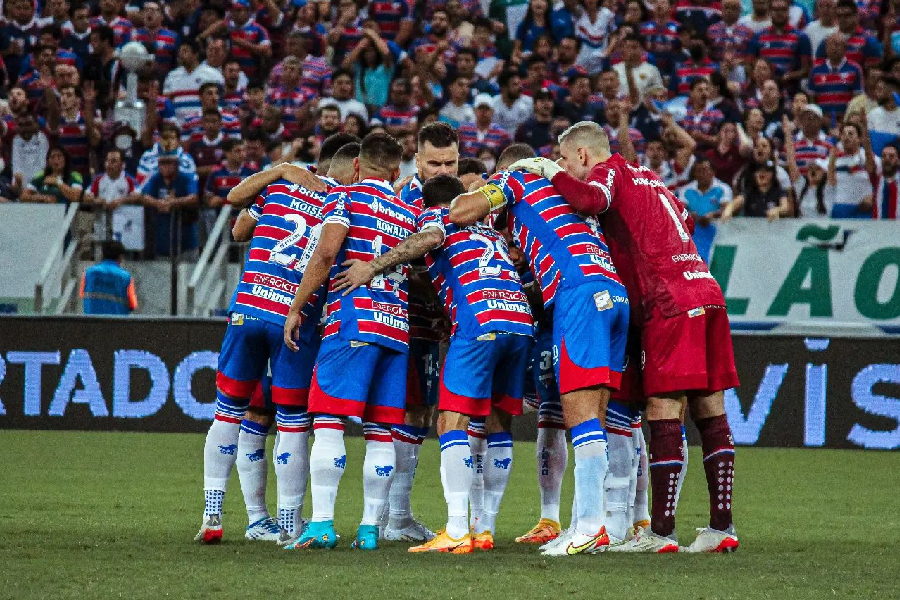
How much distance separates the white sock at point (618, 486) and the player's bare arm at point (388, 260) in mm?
1572

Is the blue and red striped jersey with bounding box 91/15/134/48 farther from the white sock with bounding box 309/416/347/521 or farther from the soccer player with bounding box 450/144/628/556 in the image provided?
the white sock with bounding box 309/416/347/521

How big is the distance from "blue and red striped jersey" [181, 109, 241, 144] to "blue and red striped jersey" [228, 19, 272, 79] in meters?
1.92

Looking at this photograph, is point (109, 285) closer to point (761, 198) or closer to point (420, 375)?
point (761, 198)

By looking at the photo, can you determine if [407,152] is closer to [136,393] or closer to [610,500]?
[136,393]

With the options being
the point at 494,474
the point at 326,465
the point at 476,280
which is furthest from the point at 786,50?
the point at 326,465

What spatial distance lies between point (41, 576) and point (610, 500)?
3.15 meters

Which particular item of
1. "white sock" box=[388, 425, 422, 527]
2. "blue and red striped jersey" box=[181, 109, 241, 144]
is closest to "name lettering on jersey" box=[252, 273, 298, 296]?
"white sock" box=[388, 425, 422, 527]

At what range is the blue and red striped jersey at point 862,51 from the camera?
18234mm

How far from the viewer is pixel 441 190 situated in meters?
8.07

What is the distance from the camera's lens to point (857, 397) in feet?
45.9

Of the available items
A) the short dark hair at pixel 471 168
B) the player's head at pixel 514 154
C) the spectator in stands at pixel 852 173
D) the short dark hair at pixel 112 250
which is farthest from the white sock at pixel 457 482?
the spectator in stands at pixel 852 173

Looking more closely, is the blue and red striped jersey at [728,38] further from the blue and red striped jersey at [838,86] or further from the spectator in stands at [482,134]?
the spectator in stands at [482,134]

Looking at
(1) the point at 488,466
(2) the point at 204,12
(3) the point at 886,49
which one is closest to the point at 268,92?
(2) the point at 204,12

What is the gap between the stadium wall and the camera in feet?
46.0
